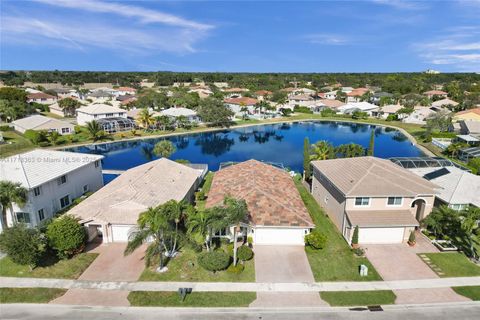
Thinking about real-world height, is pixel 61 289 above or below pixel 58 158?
below

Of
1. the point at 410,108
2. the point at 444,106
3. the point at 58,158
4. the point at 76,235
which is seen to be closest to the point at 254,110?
the point at 410,108

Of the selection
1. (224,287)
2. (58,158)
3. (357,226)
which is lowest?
(224,287)

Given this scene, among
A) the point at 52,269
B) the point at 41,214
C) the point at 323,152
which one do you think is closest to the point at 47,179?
the point at 41,214

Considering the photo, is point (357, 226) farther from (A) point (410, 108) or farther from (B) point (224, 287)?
(A) point (410, 108)

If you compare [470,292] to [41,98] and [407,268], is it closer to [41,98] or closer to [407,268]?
[407,268]

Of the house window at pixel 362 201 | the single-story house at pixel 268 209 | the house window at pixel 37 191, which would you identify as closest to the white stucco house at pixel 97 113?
the house window at pixel 37 191

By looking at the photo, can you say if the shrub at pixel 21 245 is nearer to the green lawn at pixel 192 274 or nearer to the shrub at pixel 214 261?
the green lawn at pixel 192 274
